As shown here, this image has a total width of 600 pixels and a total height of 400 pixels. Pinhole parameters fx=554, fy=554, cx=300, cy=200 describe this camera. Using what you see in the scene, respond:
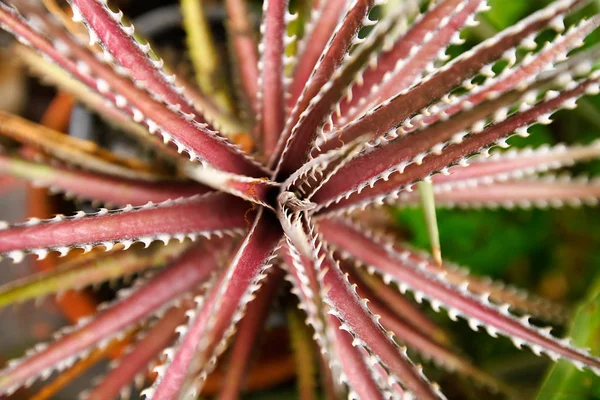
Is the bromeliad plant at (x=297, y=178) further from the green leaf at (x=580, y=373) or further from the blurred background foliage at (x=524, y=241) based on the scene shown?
the blurred background foliage at (x=524, y=241)

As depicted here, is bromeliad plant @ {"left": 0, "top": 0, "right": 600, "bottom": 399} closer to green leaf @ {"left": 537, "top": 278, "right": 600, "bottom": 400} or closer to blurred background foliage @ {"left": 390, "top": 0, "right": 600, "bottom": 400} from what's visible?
green leaf @ {"left": 537, "top": 278, "right": 600, "bottom": 400}

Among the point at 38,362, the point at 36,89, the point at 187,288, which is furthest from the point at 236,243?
the point at 36,89

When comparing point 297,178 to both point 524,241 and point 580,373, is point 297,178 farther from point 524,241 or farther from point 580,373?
point 524,241

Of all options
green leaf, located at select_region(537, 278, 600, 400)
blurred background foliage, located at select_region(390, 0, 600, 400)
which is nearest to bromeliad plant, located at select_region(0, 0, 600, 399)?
green leaf, located at select_region(537, 278, 600, 400)

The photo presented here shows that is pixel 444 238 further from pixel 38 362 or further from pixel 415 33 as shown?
pixel 38 362

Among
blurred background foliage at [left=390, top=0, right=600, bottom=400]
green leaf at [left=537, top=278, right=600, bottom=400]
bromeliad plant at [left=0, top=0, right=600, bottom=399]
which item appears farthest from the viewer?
blurred background foliage at [left=390, top=0, right=600, bottom=400]

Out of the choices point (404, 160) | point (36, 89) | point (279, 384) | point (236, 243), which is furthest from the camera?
point (36, 89)

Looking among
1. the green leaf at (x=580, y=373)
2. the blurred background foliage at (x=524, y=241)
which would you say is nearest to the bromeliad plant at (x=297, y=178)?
the green leaf at (x=580, y=373)
